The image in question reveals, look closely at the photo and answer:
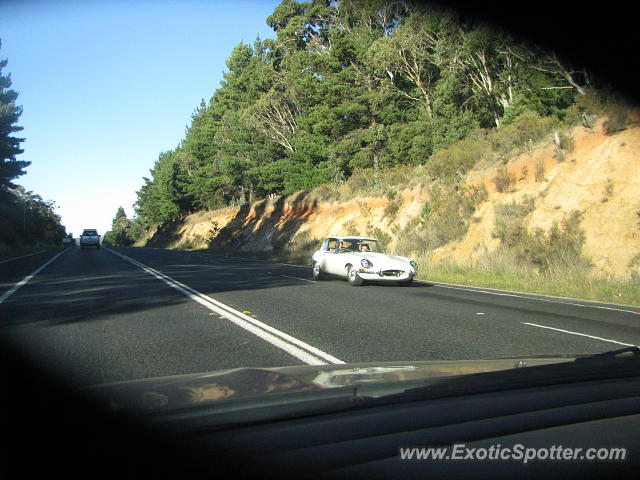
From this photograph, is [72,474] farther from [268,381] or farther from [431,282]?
[431,282]

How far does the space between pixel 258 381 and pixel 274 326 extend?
5.33m

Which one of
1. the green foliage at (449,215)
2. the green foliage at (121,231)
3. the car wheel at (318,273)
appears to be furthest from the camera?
the green foliage at (121,231)

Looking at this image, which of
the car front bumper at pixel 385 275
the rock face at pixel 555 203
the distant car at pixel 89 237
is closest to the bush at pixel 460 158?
the rock face at pixel 555 203

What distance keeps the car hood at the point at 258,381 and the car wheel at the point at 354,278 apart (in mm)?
11191

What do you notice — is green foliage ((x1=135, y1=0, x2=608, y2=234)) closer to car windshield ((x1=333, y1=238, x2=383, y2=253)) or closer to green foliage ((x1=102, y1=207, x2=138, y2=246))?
car windshield ((x1=333, y1=238, x2=383, y2=253))

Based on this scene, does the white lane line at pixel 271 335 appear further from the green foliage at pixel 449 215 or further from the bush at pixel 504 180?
the bush at pixel 504 180

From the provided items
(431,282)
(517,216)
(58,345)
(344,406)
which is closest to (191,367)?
(58,345)

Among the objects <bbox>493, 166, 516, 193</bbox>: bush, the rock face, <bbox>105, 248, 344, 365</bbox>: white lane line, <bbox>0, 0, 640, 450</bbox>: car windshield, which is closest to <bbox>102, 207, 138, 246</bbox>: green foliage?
<bbox>0, 0, 640, 450</bbox>: car windshield

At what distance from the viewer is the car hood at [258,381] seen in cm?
271

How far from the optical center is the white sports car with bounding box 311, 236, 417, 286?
15023 mm

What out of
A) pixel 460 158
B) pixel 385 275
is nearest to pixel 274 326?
pixel 385 275

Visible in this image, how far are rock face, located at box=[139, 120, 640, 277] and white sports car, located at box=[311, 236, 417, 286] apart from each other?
6.46 metres

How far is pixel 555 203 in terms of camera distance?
21.1 metres

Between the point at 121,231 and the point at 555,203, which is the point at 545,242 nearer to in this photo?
the point at 555,203
